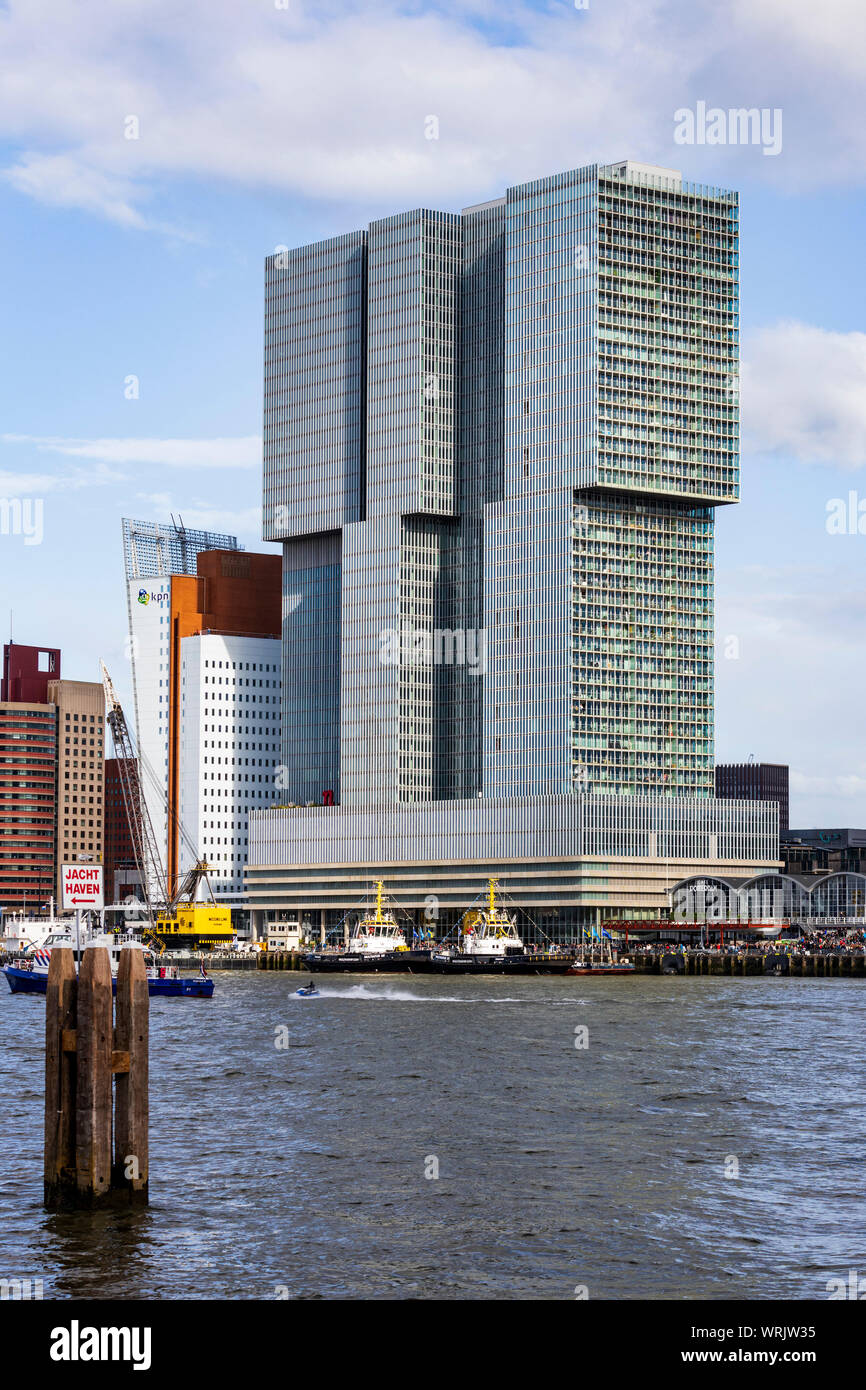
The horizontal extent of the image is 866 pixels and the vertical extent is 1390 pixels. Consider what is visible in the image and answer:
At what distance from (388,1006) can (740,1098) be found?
266 ft

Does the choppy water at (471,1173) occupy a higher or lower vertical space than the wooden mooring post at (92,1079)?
lower

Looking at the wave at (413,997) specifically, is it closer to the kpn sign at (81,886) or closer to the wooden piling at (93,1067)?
the kpn sign at (81,886)

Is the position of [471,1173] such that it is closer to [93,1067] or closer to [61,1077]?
[61,1077]

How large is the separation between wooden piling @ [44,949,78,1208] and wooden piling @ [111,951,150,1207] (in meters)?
1.09

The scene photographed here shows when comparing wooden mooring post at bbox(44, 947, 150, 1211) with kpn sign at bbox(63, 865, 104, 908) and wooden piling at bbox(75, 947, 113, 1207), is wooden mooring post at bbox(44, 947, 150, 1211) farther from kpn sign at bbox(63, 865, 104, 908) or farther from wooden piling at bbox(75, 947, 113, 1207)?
kpn sign at bbox(63, 865, 104, 908)

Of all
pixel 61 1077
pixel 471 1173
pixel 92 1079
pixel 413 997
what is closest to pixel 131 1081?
pixel 92 1079

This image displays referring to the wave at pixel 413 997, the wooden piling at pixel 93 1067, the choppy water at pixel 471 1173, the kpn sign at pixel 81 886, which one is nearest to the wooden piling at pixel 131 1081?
the wooden piling at pixel 93 1067

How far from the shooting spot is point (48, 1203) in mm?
51062

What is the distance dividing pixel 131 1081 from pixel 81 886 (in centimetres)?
1236

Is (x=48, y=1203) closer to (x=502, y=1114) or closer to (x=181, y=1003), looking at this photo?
(x=502, y=1114)

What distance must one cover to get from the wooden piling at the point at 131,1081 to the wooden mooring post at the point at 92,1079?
0.08ft

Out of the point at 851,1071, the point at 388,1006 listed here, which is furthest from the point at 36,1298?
the point at 388,1006
